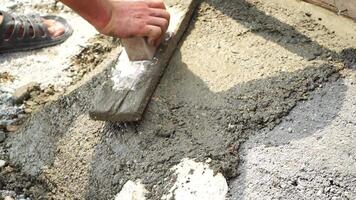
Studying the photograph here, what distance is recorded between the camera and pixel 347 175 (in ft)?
6.38

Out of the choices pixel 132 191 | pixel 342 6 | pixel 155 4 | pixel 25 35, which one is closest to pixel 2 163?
pixel 132 191

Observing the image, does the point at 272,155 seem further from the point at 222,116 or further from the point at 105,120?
the point at 105,120

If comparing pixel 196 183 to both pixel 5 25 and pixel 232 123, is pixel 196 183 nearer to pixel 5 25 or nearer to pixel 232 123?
pixel 232 123

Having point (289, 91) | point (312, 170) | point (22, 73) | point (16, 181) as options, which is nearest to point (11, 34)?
point (22, 73)

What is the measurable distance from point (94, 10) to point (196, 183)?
2.76ft

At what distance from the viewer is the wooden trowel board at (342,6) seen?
2.57 meters

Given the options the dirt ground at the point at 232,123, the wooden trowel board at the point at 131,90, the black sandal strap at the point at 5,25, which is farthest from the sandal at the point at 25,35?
the wooden trowel board at the point at 131,90

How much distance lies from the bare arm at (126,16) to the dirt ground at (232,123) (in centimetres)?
21

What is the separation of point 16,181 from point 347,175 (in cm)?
151

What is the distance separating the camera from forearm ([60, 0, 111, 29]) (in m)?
2.11

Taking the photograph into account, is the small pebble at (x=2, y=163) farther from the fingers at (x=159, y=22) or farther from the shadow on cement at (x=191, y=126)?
the fingers at (x=159, y=22)

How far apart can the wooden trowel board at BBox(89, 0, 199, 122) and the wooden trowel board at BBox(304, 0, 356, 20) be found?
2.64ft

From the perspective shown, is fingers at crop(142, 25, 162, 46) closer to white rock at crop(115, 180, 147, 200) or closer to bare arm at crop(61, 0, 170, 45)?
bare arm at crop(61, 0, 170, 45)

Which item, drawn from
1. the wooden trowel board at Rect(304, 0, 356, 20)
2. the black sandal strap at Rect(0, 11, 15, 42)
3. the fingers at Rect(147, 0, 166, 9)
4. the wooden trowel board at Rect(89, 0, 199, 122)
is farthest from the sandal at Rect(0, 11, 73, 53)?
the wooden trowel board at Rect(304, 0, 356, 20)
